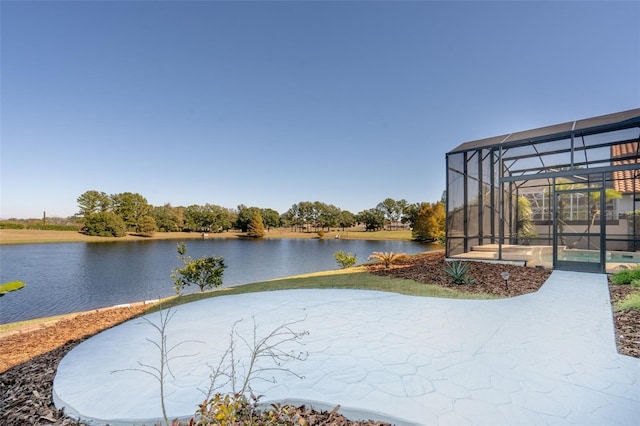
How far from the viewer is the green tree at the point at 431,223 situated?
3303 centimetres

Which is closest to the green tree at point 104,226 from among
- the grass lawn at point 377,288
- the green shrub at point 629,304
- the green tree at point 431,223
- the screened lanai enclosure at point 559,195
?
the green tree at point 431,223

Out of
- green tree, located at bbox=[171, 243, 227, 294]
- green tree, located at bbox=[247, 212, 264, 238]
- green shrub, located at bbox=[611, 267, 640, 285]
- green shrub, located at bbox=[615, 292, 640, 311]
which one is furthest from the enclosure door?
green tree, located at bbox=[247, 212, 264, 238]

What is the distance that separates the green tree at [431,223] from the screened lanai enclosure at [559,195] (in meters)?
21.5

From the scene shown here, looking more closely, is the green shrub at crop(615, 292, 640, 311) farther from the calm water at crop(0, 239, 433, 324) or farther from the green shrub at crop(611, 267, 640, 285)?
Answer: the calm water at crop(0, 239, 433, 324)

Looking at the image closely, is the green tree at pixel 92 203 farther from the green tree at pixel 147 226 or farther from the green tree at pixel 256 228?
the green tree at pixel 256 228

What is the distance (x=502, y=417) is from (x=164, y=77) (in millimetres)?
19110

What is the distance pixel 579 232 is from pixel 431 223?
2555 centimetres

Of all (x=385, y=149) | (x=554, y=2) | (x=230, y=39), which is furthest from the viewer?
(x=385, y=149)

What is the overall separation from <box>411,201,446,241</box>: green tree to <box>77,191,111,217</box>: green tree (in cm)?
5574

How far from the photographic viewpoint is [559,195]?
1007 cm

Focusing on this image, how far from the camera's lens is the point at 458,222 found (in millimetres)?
9625

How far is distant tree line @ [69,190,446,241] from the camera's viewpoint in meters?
46.0

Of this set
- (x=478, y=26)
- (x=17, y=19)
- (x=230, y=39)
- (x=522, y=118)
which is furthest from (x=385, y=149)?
(x=17, y=19)

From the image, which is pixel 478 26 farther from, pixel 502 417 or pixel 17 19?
pixel 17 19
